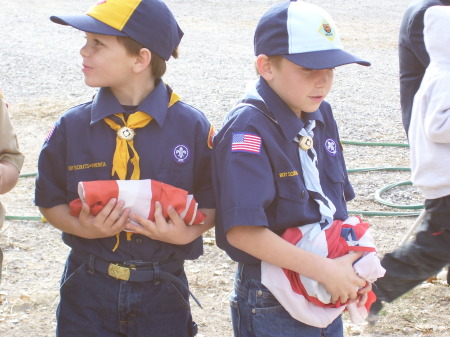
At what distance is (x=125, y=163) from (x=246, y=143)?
0.50m

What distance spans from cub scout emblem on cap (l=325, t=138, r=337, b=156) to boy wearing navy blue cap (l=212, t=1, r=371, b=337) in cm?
6

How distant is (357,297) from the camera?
287 centimetres

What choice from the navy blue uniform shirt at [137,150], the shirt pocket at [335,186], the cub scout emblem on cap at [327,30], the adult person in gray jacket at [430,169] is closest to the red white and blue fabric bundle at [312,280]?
the shirt pocket at [335,186]

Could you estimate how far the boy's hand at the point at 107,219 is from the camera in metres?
2.85

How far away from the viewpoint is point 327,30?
282 cm

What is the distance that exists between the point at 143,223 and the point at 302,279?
589 mm

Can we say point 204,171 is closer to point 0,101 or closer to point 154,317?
point 154,317

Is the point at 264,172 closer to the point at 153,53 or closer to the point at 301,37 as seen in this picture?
the point at 301,37

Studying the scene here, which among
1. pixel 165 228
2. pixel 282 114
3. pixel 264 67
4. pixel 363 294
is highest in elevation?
pixel 264 67

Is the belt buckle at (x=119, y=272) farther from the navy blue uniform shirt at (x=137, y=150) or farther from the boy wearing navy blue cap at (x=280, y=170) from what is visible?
the boy wearing navy blue cap at (x=280, y=170)

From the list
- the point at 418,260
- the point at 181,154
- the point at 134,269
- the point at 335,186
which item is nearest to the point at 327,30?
the point at 335,186

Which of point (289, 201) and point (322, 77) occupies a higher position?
point (322, 77)

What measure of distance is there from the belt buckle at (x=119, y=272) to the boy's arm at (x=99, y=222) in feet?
0.50

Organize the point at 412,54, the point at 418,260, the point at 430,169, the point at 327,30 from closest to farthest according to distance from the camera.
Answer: the point at 327,30
the point at 430,169
the point at 418,260
the point at 412,54
